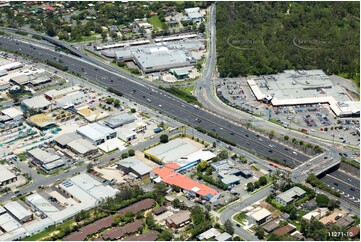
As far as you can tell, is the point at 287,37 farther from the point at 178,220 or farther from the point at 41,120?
the point at 178,220

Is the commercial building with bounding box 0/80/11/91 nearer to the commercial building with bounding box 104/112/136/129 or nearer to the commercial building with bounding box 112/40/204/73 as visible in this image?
the commercial building with bounding box 112/40/204/73

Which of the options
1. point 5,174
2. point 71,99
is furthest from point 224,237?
point 71,99

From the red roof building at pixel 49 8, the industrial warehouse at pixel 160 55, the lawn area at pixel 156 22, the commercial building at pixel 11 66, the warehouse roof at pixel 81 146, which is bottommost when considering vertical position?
the warehouse roof at pixel 81 146

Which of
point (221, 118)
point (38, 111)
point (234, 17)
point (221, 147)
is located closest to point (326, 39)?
point (234, 17)

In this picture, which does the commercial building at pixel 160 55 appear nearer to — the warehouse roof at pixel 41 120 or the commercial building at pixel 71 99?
the commercial building at pixel 71 99

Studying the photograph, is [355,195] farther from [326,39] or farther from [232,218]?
[326,39]

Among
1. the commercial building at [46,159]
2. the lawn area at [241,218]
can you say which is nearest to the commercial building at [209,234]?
the lawn area at [241,218]
